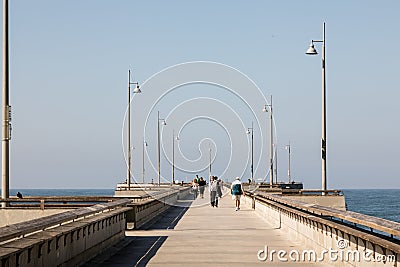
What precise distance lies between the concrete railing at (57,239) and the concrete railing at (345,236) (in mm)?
4967

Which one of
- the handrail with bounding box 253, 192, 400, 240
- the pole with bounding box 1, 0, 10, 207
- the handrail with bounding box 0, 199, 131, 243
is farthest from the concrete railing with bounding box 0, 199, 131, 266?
the pole with bounding box 1, 0, 10, 207

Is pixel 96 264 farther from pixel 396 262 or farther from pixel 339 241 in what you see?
pixel 396 262

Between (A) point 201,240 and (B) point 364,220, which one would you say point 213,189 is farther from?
(B) point 364,220

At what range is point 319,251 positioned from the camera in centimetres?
1966

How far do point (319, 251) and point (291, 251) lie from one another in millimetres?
2075

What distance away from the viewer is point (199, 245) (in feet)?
76.8

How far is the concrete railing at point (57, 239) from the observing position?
12914 mm

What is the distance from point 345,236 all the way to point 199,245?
758 cm

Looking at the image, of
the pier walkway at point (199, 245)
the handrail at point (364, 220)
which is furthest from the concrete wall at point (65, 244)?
the handrail at point (364, 220)

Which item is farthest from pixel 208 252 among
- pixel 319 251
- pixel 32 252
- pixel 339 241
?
pixel 32 252

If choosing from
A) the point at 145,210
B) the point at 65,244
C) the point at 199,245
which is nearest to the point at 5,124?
the point at 145,210

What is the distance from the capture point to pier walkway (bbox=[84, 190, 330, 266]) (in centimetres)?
1908

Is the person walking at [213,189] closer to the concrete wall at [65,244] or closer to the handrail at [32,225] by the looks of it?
the concrete wall at [65,244]

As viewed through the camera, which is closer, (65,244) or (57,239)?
(57,239)
